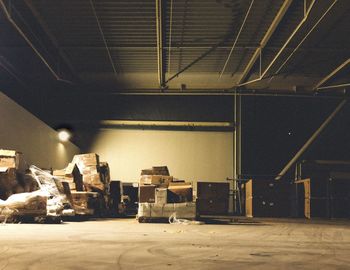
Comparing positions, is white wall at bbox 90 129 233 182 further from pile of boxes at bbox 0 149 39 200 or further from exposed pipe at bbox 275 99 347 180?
pile of boxes at bbox 0 149 39 200

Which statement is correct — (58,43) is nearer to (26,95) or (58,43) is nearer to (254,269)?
(26,95)

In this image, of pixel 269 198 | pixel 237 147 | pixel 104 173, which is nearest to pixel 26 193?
pixel 104 173

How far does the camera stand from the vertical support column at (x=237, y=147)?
1638 centimetres

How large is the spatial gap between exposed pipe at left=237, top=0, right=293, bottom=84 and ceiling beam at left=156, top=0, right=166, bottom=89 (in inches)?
100

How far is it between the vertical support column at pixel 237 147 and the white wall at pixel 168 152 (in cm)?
25

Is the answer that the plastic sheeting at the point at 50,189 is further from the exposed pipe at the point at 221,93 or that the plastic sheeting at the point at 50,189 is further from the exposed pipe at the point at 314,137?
the exposed pipe at the point at 314,137

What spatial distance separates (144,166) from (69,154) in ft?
8.46

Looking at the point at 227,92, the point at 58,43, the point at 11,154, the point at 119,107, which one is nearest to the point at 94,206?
the point at 11,154

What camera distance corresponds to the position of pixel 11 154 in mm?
9758

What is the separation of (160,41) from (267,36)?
2692mm

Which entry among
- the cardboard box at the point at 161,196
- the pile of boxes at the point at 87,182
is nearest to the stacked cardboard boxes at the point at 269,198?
the pile of boxes at the point at 87,182

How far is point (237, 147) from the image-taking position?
16750 millimetres

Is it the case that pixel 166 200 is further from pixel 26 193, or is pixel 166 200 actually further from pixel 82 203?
pixel 26 193

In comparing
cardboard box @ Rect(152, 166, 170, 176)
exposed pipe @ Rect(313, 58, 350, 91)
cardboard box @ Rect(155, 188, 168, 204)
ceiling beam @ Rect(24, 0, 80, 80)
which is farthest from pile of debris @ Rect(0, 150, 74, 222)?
exposed pipe @ Rect(313, 58, 350, 91)
